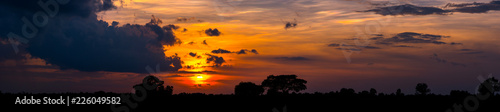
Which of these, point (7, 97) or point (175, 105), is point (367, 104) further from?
point (7, 97)

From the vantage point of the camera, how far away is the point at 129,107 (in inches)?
2928

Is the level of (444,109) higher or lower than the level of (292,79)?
lower

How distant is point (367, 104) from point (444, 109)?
439 inches

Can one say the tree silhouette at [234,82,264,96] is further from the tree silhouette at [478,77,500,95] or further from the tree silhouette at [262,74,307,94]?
the tree silhouette at [478,77,500,95]

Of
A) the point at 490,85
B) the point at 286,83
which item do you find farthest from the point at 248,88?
the point at 490,85

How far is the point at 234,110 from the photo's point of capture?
7194cm

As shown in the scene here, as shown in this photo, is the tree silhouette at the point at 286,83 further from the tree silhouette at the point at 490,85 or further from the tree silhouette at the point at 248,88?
the tree silhouette at the point at 490,85

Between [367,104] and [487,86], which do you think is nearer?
[367,104]

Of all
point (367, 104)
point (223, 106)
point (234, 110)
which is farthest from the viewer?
point (367, 104)

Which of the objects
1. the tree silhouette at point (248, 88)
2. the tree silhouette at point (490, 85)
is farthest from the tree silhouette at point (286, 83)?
the tree silhouette at point (490, 85)

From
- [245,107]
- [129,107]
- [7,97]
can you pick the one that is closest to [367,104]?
[245,107]

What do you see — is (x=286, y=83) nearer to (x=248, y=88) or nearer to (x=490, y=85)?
(x=248, y=88)

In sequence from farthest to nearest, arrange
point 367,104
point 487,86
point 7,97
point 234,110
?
point 487,86
point 7,97
point 367,104
point 234,110

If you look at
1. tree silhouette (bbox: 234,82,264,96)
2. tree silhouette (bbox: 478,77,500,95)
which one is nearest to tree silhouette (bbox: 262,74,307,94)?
tree silhouette (bbox: 234,82,264,96)
